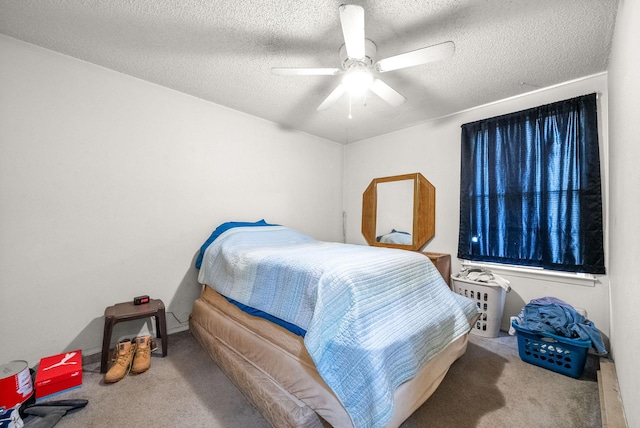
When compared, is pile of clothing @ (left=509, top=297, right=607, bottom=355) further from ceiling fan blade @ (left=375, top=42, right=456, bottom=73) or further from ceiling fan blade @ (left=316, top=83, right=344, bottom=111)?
ceiling fan blade @ (left=316, top=83, right=344, bottom=111)

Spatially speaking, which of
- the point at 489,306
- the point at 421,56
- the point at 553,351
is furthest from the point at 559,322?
the point at 421,56

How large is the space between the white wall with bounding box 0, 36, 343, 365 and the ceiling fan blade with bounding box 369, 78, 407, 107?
1.71 meters

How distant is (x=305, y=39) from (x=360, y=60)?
428 mm

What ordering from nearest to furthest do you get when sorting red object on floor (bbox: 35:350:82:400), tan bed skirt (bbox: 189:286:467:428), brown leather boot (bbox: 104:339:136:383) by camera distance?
tan bed skirt (bbox: 189:286:467:428) < red object on floor (bbox: 35:350:82:400) < brown leather boot (bbox: 104:339:136:383)

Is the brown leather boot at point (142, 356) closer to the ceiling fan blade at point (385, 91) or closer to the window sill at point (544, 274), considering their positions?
the ceiling fan blade at point (385, 91)

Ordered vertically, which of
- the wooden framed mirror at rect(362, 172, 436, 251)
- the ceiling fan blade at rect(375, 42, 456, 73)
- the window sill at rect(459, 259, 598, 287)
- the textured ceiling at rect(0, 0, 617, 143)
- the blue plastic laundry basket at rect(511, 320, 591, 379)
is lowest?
the blue plastic laundry basket at rect(511, 320, 591, 379)

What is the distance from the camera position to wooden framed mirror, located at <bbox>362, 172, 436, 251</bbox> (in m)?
3.28

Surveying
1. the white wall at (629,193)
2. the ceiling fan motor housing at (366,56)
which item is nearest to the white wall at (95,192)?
the ceiling fan motor housing at (366,56)

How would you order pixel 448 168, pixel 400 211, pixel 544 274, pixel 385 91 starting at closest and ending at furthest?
pixel 385 91 → pixel 544 274 → pixel 448 168 → pixel 400 211

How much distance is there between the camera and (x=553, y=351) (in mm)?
1910

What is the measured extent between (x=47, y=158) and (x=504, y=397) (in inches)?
142

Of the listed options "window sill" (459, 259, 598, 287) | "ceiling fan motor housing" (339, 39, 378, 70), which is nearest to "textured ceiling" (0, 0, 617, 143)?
"ceiling fan motor housing" (339, 39, 378, 70)

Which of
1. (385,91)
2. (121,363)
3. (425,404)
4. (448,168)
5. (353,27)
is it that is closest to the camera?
(353,27)

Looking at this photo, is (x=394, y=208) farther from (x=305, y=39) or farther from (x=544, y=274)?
(x=305, y=39)
